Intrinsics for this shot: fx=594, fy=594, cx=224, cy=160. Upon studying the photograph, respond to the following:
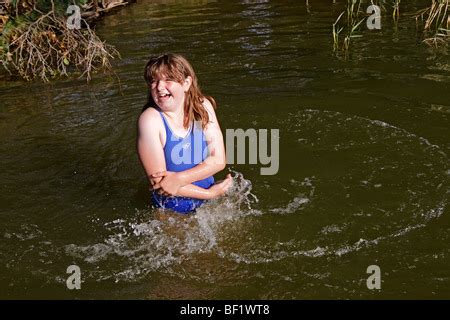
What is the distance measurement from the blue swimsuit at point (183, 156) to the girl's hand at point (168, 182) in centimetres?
16

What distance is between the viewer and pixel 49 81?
7.86m

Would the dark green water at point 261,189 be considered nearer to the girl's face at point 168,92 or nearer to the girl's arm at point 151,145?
the girl's arm at point 151,145

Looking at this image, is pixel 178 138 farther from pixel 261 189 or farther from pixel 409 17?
pixel 409 17

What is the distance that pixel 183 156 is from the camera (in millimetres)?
4039

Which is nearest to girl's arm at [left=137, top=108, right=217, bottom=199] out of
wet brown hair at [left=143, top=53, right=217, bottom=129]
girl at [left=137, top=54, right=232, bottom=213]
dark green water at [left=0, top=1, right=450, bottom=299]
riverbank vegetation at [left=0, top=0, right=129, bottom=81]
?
girl at [left=137, top=54, right=232, bottom=213]

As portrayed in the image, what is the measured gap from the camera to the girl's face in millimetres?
3828

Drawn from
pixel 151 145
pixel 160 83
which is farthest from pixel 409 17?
pixel 151 145

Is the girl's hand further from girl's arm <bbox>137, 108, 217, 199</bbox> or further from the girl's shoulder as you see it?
the girl's shoulder

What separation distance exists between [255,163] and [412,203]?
4.77 ft

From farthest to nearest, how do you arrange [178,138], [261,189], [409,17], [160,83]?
[409,17]
[261,189]
[178,138]
[160,83]

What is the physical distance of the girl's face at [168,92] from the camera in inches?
151

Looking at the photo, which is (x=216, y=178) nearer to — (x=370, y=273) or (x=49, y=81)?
(x=370, y=273)

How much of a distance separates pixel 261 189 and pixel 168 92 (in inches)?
48.1

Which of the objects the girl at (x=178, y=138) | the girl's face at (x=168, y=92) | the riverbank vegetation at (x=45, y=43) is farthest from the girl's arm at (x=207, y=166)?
the riverbank vegetation at (x=45, y=43)
